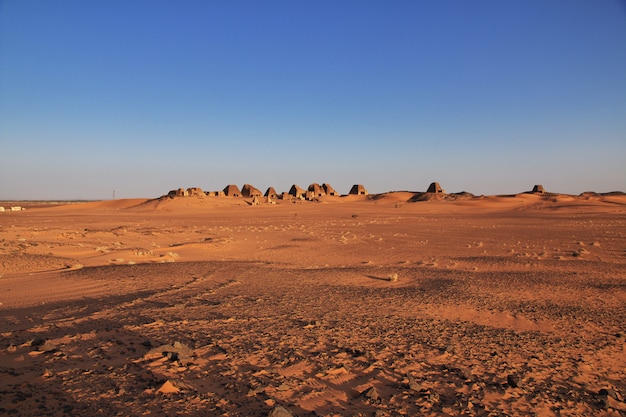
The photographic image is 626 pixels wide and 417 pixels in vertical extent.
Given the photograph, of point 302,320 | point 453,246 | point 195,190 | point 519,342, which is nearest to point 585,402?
point 519,342

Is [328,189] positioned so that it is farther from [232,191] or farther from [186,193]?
[186,193]

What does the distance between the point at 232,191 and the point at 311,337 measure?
198ft

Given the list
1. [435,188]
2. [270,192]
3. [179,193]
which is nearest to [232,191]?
[270,192]

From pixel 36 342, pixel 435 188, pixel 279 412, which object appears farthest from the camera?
pixel 435 188

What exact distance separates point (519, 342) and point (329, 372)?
286 cm

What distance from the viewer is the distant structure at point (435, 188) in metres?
58.6

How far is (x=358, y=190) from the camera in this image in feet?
229

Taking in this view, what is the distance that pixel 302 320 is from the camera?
6070 mm

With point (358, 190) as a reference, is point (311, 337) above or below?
below

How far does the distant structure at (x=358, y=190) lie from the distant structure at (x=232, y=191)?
20037 mm

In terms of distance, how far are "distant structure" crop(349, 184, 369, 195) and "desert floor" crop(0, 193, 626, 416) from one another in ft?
187

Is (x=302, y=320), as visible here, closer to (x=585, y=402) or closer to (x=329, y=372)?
(x=329, y=372)

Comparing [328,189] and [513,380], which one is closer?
[513,380]

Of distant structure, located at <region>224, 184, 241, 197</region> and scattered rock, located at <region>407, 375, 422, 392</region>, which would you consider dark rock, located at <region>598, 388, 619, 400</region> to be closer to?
scattered rock, located at <region>407, 375, 422, 392</region>
